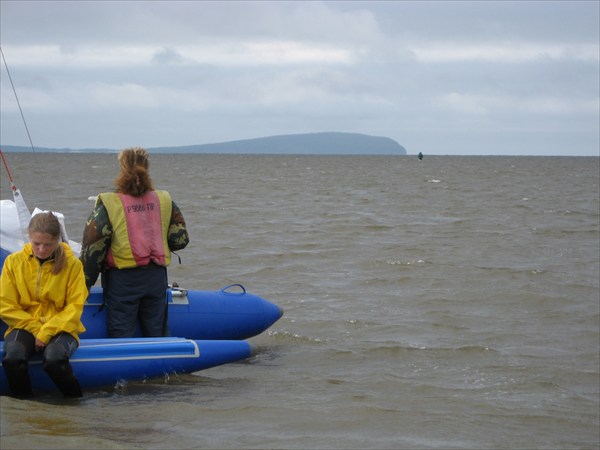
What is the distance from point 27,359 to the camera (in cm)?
585

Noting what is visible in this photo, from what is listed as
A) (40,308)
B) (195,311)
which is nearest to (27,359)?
(40,308)

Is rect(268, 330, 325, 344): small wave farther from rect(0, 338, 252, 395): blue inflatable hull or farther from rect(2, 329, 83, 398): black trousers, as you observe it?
rect(2, 329, 83, 398): black trousers

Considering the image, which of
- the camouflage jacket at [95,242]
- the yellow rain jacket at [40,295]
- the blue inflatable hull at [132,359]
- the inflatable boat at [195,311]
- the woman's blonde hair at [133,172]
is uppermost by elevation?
the woman's blonde hair at [133,172]

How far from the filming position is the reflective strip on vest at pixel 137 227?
646 centimetres

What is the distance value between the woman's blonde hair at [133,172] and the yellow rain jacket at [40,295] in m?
0.71

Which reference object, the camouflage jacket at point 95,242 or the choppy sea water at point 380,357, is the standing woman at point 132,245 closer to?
the camouflage jacket at point 95,242

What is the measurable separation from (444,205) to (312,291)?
16029 mm

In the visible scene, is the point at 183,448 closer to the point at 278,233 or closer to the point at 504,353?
the point at 504,353

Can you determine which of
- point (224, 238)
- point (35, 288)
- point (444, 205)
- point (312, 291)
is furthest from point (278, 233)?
point (35, 288)

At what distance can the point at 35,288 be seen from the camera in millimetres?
5777

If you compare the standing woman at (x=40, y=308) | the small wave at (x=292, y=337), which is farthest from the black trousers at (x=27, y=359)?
the small wave at (x=292, y=337)

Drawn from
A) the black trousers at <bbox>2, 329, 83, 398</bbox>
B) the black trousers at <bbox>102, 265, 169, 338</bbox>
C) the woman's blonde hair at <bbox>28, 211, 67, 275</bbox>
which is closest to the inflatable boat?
the black trousers at <bbox>102, 265, 169, 338</bbox>

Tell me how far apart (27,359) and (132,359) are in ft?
2.56

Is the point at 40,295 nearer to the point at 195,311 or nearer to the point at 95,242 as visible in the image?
the point at 95,242
